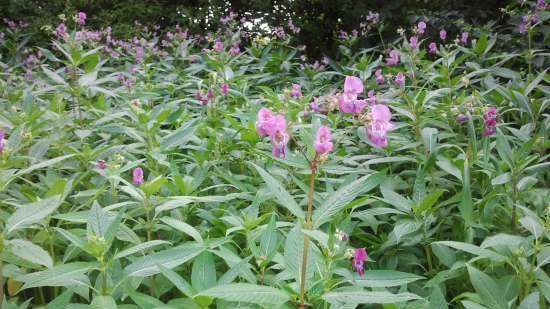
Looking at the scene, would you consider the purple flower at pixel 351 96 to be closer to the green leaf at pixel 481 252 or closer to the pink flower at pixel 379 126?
the pink flower at pixel 379 126

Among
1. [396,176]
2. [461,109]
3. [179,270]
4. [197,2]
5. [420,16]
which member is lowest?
[179,270]

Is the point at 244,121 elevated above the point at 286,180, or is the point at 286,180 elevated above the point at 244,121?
the point at 244,121

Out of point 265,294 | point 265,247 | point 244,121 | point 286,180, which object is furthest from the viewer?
point 244,121

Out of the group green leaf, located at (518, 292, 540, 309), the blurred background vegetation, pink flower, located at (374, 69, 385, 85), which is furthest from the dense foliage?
the blurred background vegetation

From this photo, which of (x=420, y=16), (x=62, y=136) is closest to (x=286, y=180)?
(x=62, y=136)

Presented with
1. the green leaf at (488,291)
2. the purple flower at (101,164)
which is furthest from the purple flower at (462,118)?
the purple flower at (101,164)

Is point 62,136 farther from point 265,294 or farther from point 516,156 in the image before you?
point 516,156

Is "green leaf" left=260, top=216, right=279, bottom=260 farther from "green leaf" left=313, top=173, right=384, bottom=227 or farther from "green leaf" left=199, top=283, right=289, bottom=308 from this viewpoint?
"green leaf" left=199, top=283, right=289, bottom=308

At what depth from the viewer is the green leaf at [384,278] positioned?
1.41 m

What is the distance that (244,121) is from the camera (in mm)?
2990

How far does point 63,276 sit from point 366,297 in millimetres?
709

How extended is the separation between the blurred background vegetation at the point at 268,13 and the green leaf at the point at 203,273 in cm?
576

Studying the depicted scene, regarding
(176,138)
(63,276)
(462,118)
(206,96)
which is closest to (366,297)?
(63,276)

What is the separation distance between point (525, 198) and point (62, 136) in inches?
77.1
